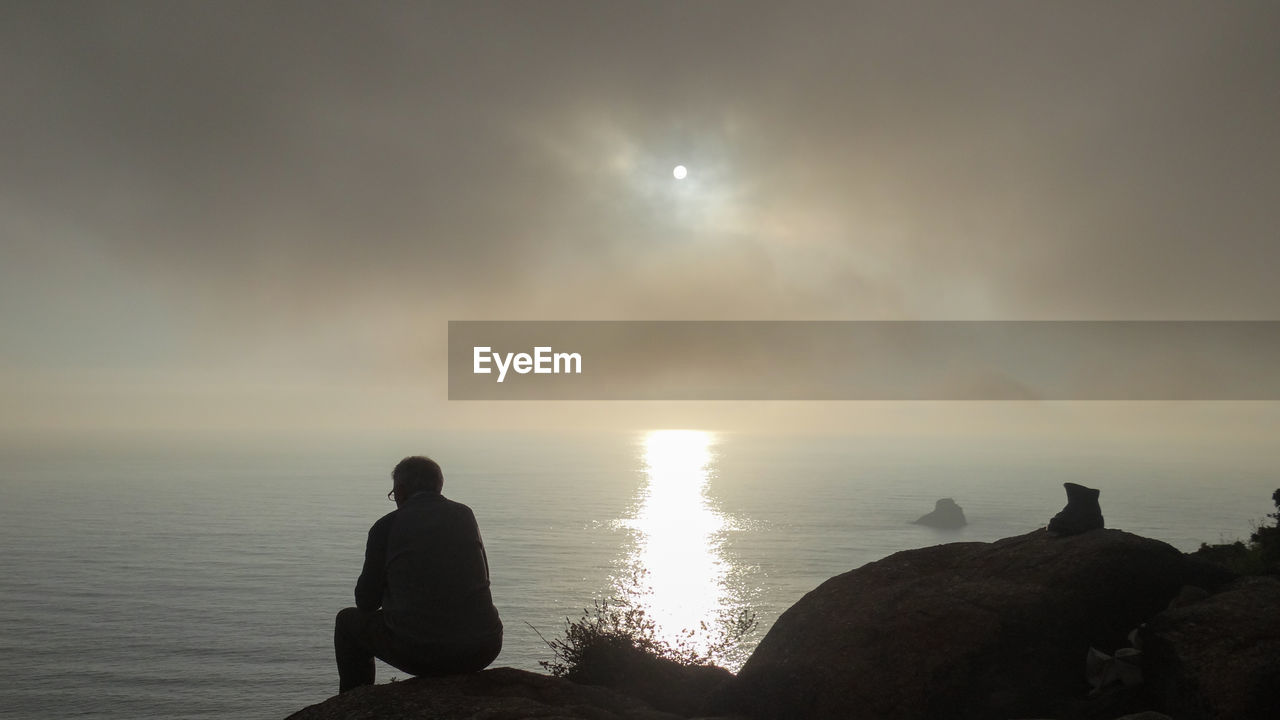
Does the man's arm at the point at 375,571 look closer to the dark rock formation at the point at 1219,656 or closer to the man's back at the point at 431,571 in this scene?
the man's back at the point at 431,571

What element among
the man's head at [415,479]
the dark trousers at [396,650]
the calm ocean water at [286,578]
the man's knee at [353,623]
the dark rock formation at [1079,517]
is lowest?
the calm ocean water at [286,578]

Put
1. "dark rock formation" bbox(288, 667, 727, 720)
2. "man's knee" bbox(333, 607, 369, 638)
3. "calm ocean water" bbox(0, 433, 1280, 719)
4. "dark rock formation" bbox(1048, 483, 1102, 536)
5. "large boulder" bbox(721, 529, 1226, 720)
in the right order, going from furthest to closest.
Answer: "calm ocean water" bbox(0, 433, 1280, 719)
"dark rock formation" bbox(1048, 483, 1102, 536)
"large boulder" bbox(721, 529, 1226, 720)
"man's knee" bbox(333, 607, 369, 638)
"dark rock formation" bbox(288, 667, 727, 720)

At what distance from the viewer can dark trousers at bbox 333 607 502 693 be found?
6133mm

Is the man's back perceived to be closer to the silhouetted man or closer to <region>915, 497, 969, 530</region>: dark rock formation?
the silhouetted man

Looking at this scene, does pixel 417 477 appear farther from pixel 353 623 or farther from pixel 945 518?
pixel 945 518

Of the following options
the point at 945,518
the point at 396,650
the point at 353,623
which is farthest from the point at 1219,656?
the point at 945,518

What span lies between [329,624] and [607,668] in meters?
94.1

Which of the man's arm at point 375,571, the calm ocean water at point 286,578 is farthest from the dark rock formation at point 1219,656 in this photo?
the calm ocean water at point 286,578

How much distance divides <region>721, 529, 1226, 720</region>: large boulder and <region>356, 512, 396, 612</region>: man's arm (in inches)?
154

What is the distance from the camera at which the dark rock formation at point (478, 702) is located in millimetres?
5969

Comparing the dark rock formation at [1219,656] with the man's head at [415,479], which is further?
the man's head at [415,479]

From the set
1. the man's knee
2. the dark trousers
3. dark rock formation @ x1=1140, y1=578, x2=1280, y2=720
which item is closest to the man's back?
the dark trousers

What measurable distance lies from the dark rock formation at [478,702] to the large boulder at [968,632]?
5.05 ft

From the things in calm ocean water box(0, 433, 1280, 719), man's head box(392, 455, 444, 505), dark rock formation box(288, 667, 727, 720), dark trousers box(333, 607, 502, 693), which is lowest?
calm ocean water box(0, 433, 1280, 719)
